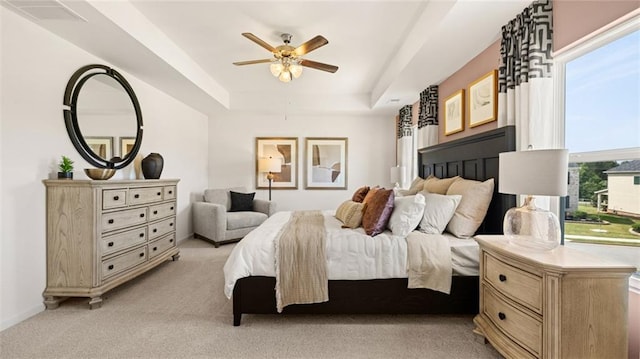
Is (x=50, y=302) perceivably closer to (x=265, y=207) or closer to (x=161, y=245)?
(x=161, y=245)

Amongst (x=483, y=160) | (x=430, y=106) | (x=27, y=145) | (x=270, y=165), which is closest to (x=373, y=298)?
(x=483, y=160)

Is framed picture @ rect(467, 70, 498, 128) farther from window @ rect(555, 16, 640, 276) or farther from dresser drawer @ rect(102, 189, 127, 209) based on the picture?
dresser drawer @ rect(102, 189, 127, 209)

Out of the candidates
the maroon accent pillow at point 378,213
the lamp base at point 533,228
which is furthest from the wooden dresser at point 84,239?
the lamp base at point 533,228

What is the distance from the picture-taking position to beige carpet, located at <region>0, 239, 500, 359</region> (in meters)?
1.80

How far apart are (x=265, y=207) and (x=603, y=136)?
175 inches

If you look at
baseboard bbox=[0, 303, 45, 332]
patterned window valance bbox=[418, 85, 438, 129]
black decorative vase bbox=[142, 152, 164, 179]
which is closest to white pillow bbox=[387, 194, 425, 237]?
patterned window valance bbox=[418, 85, 438, 129]

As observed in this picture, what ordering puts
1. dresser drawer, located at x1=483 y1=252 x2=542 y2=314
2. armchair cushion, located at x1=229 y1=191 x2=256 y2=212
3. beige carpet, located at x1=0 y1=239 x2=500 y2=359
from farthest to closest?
armchair cushion, located at x1=229 y1=191 x2=256 y2=212 < beige carpet, located at x1=0 y1=239 x2=500 y2=359 < dresser drawer, located at x1=483 y1=252 x2=542 y2=314

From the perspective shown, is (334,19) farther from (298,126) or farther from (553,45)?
(298,126)

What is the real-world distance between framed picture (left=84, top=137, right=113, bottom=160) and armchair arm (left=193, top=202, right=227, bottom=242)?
167 cm

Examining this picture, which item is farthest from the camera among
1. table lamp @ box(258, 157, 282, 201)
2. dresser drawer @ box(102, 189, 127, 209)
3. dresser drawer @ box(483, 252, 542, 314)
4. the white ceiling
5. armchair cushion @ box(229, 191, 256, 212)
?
table lamp @ box(258, 157, 282, 201)

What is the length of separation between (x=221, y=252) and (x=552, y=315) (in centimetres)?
382

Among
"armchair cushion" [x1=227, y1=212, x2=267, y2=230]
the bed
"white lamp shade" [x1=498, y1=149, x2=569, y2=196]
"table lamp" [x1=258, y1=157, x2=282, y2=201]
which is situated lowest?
the bed

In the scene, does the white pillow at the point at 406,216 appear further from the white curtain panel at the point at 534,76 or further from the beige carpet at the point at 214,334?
the white curtain panel at the point at 534,76

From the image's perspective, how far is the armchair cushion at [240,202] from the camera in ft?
16.8
